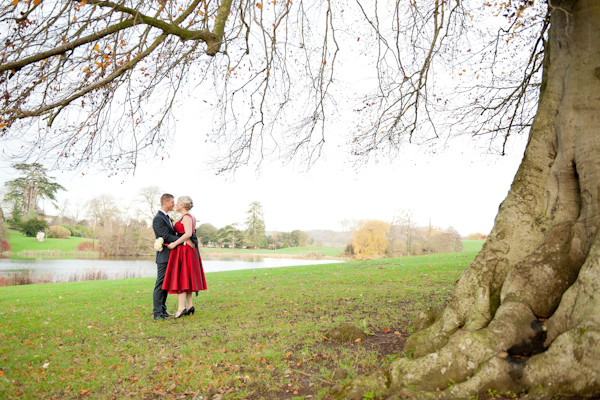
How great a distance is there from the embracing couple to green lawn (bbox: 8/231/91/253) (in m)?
39.3

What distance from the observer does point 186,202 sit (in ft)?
20.6

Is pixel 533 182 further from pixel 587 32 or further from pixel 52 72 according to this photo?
pixel 52 72

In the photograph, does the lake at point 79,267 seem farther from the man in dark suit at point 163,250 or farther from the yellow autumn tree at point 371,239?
the man in dark suit at point 163,250

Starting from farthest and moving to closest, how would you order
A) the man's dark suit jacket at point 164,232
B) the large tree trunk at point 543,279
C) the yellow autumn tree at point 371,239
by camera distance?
the yellow autumn tree at point 371,239, the man's dark suit jacket at point 164,232, the large tree trunk at point 543,279

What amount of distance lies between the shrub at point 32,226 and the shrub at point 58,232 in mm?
1056

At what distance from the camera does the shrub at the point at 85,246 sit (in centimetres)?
3803

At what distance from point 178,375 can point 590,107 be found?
5.27m

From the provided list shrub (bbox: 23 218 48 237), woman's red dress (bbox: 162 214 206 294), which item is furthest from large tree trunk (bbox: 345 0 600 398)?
shrub (bbox: 23 218 48 237)

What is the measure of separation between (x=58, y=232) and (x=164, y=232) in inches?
1887

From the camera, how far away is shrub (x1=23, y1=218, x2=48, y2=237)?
41969 mm

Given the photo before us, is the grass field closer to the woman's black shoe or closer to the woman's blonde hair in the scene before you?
the woman's black shoe

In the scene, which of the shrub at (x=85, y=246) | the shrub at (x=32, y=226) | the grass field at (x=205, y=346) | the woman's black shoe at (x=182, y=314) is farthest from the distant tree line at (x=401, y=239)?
the shrub at (x=32, y=226)

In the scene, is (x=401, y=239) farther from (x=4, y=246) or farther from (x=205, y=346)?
(x=4, y=246)

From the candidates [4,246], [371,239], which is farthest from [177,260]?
[4,246]
